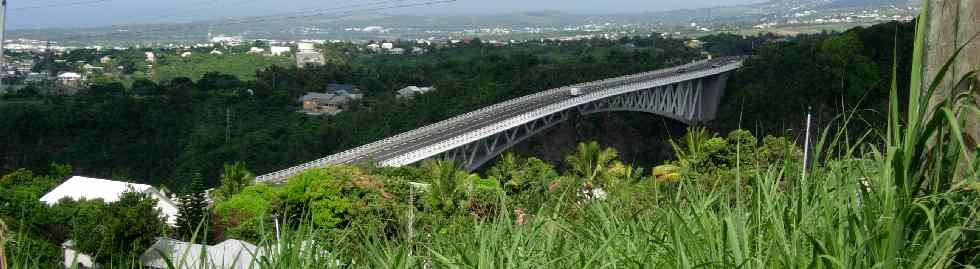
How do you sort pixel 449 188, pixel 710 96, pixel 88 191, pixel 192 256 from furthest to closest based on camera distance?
pixel 710 96 → pixel 88 191 → pixel 449 188 → pixel 192 256

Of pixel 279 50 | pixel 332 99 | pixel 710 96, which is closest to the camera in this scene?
pixel 710 96

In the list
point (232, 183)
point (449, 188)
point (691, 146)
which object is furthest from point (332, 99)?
point (691, 146)

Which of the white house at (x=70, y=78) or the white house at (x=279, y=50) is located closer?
the white house at (x=70, y=78)

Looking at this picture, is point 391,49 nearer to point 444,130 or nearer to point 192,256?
point 444,130

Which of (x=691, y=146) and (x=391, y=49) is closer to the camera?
(x=691, y=146)

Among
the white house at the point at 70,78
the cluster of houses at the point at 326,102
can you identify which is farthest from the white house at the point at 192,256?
the white house at the point at 70,78

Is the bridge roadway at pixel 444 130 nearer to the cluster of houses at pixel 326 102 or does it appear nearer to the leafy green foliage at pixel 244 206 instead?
the leafy green foliage at pixel 244 206
